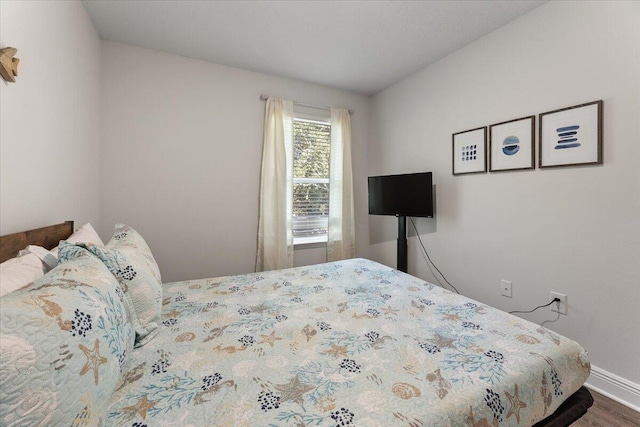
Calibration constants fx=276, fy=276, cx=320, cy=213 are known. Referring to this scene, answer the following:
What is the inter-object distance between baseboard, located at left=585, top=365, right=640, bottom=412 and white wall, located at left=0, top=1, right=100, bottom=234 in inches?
132

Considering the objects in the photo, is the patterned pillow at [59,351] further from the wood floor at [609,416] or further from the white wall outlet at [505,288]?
the white wall outlet at [505,288]

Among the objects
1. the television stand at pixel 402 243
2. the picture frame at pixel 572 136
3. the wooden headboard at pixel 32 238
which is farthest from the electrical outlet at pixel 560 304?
the wooden headboard at pixel 32 238

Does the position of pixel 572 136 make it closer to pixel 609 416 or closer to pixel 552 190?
pixel 552 190

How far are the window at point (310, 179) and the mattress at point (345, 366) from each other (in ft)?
6.47

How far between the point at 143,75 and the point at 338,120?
213 centimetres

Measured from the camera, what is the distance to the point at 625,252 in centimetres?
169

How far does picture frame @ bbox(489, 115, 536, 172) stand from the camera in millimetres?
2119

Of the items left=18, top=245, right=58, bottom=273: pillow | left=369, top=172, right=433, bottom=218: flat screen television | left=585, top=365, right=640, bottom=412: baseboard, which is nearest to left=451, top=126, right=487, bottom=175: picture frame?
left=369, top=172, right=433, bottom=218: flat screen television

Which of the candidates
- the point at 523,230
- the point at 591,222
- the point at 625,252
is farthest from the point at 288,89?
the point at 625,252

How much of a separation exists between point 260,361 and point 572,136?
7.85 feet

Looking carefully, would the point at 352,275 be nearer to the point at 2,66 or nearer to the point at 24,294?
the point at 24,294

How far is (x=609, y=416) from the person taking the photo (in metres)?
1.59

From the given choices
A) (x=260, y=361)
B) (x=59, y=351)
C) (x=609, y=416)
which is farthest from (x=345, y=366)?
(x=609, y=416)

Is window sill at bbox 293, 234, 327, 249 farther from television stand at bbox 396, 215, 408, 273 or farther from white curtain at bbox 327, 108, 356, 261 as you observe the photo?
television stand at bbox 396, 215, 408, 273
